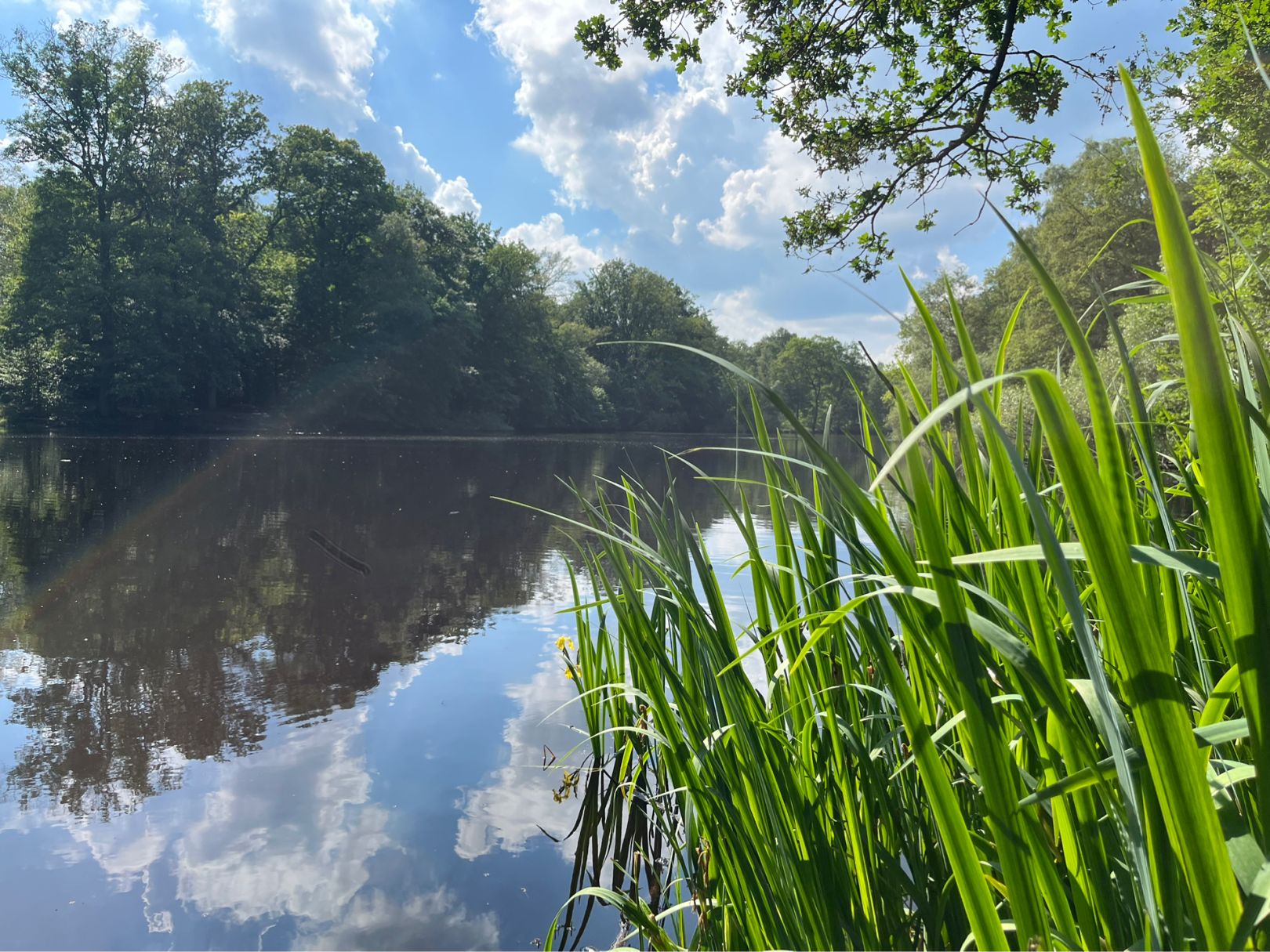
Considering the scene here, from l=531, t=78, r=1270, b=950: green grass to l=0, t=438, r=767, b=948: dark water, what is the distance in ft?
4.29

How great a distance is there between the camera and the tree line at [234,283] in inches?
1081

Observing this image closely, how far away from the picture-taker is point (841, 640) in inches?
52.2

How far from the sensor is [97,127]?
93.2 ft

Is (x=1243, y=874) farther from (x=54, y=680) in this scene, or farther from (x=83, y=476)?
(x=83, y=476)

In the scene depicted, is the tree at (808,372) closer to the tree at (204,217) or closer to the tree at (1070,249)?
the tree at (1070,249)

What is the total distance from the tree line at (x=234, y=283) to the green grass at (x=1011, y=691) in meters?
17.5

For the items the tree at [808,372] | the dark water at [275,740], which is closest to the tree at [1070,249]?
the dark water at [275,740]

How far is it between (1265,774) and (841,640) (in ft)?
2.76

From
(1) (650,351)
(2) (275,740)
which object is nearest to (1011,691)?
(2) (275,740)

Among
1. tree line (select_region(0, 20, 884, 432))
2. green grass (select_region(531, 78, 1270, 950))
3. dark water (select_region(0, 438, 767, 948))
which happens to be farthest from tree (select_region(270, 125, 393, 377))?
→ green grass (select_region(531, 78, 1270, 950))

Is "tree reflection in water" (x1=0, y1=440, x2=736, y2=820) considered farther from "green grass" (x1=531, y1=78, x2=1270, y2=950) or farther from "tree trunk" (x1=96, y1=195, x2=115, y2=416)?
"tree trunk" (x1=96, y1=195, x2=115, y2=416)

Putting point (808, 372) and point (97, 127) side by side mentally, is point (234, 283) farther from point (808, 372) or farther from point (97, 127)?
point (808, 372)

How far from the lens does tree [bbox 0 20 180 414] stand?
27.3 metres

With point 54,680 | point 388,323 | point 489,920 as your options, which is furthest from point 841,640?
point 388,323
